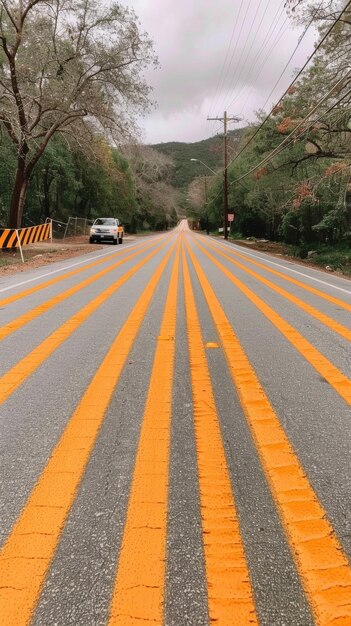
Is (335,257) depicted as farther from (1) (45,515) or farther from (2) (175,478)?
(1) (45,515)

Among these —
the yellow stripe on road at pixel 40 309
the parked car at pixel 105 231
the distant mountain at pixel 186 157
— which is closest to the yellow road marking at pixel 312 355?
the yellow stripe on road at pixel 40 309

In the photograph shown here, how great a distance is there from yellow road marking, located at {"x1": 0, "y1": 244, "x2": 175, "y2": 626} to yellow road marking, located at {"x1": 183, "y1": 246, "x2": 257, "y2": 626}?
68 cm

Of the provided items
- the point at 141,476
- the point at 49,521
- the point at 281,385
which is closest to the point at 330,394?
the point at 281,385

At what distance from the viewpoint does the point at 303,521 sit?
214 centimetres

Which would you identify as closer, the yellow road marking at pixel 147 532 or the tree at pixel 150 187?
the yellow road marking at pixel 147 532

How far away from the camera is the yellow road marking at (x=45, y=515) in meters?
1.71

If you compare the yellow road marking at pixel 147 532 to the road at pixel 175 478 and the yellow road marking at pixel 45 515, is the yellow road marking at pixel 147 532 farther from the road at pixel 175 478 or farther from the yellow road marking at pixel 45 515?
the yellow road marking at pixel 45 515

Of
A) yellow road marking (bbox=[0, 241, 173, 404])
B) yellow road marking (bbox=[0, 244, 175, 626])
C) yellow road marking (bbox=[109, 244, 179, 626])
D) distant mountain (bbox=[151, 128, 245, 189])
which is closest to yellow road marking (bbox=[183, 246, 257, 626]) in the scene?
yellow road marking (bbox=[109, 244, 179, 626])

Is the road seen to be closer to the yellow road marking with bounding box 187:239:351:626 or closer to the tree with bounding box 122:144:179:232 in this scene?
the yellow road marking with bounding box 187:239:351:626

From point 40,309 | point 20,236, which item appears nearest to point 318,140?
point 20,236

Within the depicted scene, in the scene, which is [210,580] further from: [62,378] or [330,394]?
[62,378]

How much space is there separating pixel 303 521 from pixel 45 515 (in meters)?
1.25

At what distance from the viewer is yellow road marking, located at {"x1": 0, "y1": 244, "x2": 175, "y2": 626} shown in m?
1.71

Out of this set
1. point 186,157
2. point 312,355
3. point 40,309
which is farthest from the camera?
point 186,157
